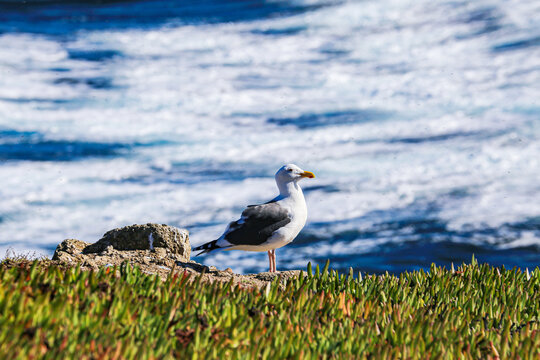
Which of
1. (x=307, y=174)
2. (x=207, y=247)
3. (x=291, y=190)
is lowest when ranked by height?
(x=207, y=247)

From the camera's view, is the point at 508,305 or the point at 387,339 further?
the point at 508,305

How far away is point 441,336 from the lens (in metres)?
4.79

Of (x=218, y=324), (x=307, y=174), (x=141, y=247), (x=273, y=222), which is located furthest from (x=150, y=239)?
(x=218, y=324)

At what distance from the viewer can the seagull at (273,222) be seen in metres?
9.30

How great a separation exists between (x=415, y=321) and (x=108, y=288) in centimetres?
284

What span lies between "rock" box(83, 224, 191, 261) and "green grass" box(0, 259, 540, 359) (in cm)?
443

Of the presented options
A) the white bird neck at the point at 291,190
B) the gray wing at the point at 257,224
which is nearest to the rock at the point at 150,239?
the gray wing at the point at 257,224

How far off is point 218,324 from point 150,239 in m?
6.00

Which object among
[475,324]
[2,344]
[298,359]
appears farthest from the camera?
[475,324]

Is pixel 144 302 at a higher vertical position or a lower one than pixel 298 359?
higher

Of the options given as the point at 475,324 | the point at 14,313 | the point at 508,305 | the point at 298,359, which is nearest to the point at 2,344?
the point at 14,313

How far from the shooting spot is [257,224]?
931 cm

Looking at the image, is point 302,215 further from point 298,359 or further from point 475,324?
point 298,359

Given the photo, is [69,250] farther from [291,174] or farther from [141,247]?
[291,174]
